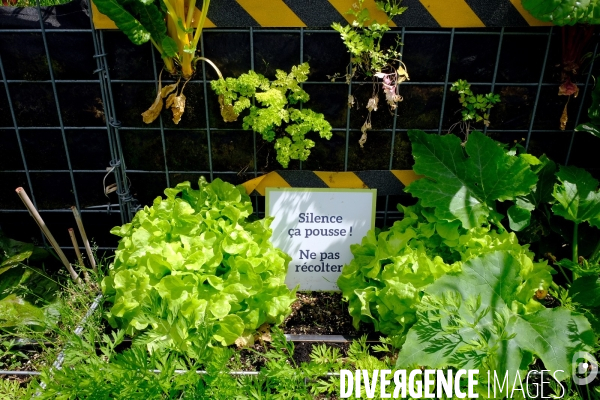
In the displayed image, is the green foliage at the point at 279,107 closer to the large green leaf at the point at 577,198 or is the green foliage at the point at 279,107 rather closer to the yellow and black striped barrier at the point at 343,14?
the yellow and black striped barrier at the point at 343,14

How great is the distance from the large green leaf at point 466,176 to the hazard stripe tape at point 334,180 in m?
0.17

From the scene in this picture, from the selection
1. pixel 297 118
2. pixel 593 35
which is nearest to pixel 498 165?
pixel 593 35

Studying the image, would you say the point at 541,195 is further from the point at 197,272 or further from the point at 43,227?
the point at 43,227

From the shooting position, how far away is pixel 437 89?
2.04 m

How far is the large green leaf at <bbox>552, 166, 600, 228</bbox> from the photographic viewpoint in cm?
189

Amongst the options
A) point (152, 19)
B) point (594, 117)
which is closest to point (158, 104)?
point (152, 19)

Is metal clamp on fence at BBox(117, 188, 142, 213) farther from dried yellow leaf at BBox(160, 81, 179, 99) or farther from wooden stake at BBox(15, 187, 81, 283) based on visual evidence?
dried yellow leaf at BBox(160, 81, 179, 99)

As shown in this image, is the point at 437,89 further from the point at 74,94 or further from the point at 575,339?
the point at 74,94

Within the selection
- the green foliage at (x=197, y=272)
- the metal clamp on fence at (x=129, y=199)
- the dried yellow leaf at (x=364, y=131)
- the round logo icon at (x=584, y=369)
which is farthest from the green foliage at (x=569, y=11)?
the metal clamp on fence at (x=129, y=199)

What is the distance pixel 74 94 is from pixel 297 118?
896mm

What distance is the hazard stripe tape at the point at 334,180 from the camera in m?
2.17

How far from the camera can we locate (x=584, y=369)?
165cm

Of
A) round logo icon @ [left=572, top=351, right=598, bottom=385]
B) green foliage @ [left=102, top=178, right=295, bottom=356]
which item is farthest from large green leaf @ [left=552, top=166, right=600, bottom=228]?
green foliage @ [left=102, top=178, right=295, bottom=356]

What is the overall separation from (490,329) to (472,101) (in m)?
0.91
